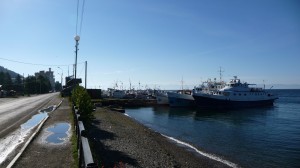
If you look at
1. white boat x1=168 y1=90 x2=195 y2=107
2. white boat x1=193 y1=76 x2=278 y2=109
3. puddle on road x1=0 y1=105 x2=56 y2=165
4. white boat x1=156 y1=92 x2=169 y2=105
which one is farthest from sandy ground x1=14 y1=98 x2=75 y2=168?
white boat x1=156 y1=92 x2=169 y2=105

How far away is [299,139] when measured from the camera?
2906cm

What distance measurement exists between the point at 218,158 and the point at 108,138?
7.27 metres

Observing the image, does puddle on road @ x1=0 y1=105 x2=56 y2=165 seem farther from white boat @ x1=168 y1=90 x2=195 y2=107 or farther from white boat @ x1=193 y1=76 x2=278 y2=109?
white boat @ x1=168 y1=90 x2=195 y2=107

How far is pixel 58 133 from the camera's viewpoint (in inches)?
653

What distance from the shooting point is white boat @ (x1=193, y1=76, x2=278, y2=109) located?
74.1m

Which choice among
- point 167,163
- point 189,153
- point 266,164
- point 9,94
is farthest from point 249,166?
point 9,94

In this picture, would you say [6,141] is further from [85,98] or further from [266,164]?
[266,164]

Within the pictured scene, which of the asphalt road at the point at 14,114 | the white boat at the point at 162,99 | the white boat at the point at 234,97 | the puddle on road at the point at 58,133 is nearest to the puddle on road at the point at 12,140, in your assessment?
the asphalt road at the point at 14,114

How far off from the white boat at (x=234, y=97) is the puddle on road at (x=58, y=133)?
5670cm

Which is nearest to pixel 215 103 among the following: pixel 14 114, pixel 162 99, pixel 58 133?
pixel 162 99

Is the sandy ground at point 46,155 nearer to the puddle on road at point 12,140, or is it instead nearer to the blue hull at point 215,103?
the puddle on road at point 12,140

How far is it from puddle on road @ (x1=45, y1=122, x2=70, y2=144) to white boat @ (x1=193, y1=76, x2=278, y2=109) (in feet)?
186

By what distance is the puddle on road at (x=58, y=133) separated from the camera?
47.4ft

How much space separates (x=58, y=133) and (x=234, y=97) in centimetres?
6610
